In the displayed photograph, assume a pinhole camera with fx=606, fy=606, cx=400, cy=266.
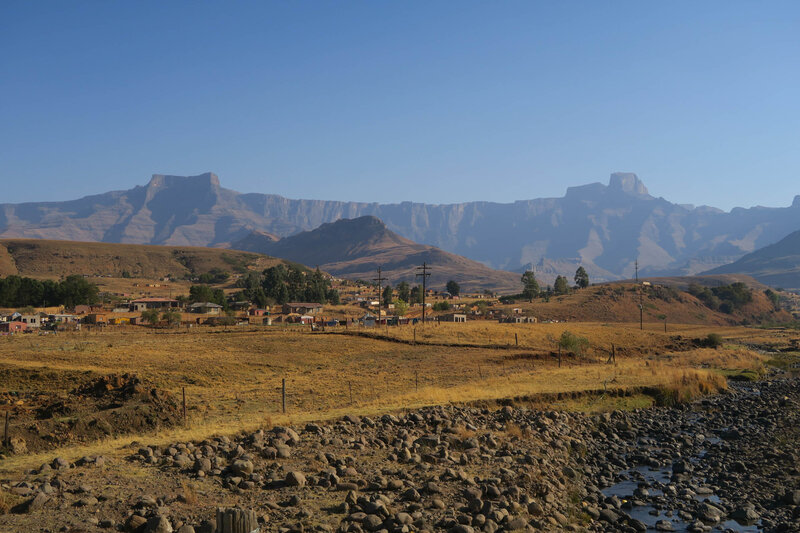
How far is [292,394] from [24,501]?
24.9m

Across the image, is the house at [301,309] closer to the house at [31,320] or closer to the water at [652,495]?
the house at [31,320]

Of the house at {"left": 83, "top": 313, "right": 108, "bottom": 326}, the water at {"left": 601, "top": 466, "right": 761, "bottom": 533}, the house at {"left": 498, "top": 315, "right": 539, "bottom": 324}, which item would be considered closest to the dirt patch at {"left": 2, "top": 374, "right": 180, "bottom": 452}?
the water at {"left": 601, "top": 466, "right": 761, "bottom": 533}

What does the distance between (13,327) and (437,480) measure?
294ft

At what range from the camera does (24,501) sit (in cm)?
1583

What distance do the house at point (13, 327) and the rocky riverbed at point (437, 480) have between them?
79948 mm

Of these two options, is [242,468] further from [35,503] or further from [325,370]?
[325,370]

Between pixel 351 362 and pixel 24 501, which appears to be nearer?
pixel 24 501

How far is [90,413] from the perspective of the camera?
2797cm

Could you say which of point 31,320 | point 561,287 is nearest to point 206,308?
point 31,320

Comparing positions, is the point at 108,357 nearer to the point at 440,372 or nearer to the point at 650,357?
the point at 440,372

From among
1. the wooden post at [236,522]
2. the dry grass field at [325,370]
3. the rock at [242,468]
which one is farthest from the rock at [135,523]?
the dry grass field at [325,370]

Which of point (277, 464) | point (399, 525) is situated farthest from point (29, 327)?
point (399, 525)

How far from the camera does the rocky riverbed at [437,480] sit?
1638 centimetres

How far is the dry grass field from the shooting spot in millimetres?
33156
